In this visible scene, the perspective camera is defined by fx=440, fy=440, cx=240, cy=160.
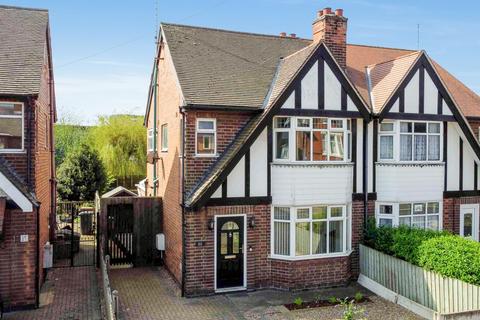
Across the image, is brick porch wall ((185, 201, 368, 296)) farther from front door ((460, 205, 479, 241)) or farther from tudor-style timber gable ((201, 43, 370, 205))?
front door ((460, 205, 479, 241))

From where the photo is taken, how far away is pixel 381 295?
1397 centimetres

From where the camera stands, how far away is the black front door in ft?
46.0

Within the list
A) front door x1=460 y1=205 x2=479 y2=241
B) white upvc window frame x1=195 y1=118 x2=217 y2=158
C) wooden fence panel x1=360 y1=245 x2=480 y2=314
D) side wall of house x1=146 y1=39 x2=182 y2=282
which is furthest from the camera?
front door x1=460 y1=205 x2=479 y2=241

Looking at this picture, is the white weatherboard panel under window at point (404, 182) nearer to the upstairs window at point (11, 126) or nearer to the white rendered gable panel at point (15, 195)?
the white rendered gable panel at point (15, 195)

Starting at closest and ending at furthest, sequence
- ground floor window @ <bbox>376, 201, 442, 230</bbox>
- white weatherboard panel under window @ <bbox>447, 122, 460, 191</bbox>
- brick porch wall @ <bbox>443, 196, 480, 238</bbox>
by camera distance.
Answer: ground floor window @ <bbox>376, 201, 442, 230</bbox> < white weatherboard panel under window @ <bbox>447, 122, 460, 191</bbox> < brick porch wall @ <bbox>443, 196, 480, 238</bbox>

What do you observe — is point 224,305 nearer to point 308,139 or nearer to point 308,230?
point 308,230

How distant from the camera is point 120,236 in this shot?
17.3 metres

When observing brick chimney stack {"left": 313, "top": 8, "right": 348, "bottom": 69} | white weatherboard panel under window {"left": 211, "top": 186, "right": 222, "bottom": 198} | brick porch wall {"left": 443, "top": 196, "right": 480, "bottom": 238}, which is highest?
brick chimney stack {"left": 313, "top": 8, "right": 348, "bottom": 69}

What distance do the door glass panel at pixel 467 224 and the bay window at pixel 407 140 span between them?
316 centimetres

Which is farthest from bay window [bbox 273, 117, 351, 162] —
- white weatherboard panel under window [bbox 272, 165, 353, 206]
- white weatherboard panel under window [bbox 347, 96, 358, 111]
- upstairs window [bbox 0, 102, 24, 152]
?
upstairs window [bbox 0, 102, 24, 152]

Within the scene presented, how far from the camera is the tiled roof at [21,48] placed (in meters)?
12.6

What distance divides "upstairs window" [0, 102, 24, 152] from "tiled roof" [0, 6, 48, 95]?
1.94 feet

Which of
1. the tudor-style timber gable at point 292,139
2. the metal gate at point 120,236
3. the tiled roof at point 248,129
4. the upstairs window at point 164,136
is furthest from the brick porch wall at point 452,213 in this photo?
the metal gate at point 120,236

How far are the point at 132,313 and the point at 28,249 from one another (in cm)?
346
